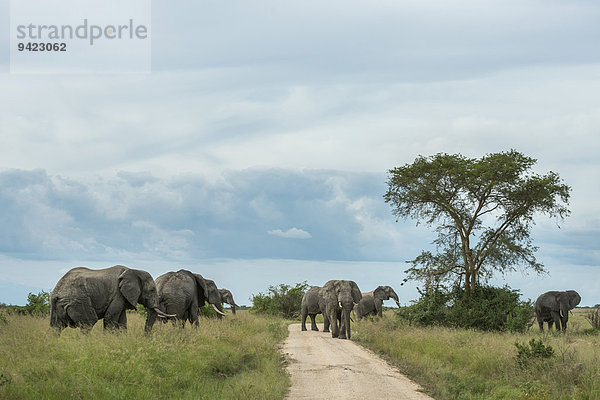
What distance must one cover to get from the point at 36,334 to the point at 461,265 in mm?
25228

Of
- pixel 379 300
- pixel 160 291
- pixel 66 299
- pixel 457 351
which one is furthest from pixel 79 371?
pixel 379 300

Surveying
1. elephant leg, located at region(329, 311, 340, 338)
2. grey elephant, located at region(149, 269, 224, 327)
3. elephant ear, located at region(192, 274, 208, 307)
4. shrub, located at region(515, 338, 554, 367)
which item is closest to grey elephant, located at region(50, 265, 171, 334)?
grey elephant, located at region(149, 269, 224, 327)

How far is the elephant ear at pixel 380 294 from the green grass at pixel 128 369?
29374mm

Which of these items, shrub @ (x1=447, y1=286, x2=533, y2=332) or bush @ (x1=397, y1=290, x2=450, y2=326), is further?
bush @ (x1=397, y1=290, x2=450, y2=326)

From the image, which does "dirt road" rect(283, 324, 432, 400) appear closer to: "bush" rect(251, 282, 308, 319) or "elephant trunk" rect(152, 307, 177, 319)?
"elephant trunk" rect(152, 307, 177, 319)

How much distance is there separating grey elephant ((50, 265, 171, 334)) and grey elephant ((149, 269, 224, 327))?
1.77 metres

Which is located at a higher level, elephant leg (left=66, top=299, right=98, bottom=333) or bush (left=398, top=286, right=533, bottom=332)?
elephant leg (left=66, top=299, right=98, bottom=333)

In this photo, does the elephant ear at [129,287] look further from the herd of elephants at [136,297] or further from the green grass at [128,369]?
the green grass at [128,369]

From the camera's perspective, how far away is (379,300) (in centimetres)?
4812

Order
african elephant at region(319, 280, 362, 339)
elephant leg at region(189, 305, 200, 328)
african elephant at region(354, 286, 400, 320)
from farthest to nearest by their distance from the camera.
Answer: african elephant at region(354, 286, 400, 320)
african elephant at region(319, 280, 362, 339)
elephant leg at region(189, 305, 200, 328)

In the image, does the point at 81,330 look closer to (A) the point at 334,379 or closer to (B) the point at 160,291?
(B) the point at 160,291

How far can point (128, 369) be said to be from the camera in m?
14.4

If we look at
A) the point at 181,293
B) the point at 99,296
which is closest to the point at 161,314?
the point at 181,293

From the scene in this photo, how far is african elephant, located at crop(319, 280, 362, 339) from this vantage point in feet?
98.6
